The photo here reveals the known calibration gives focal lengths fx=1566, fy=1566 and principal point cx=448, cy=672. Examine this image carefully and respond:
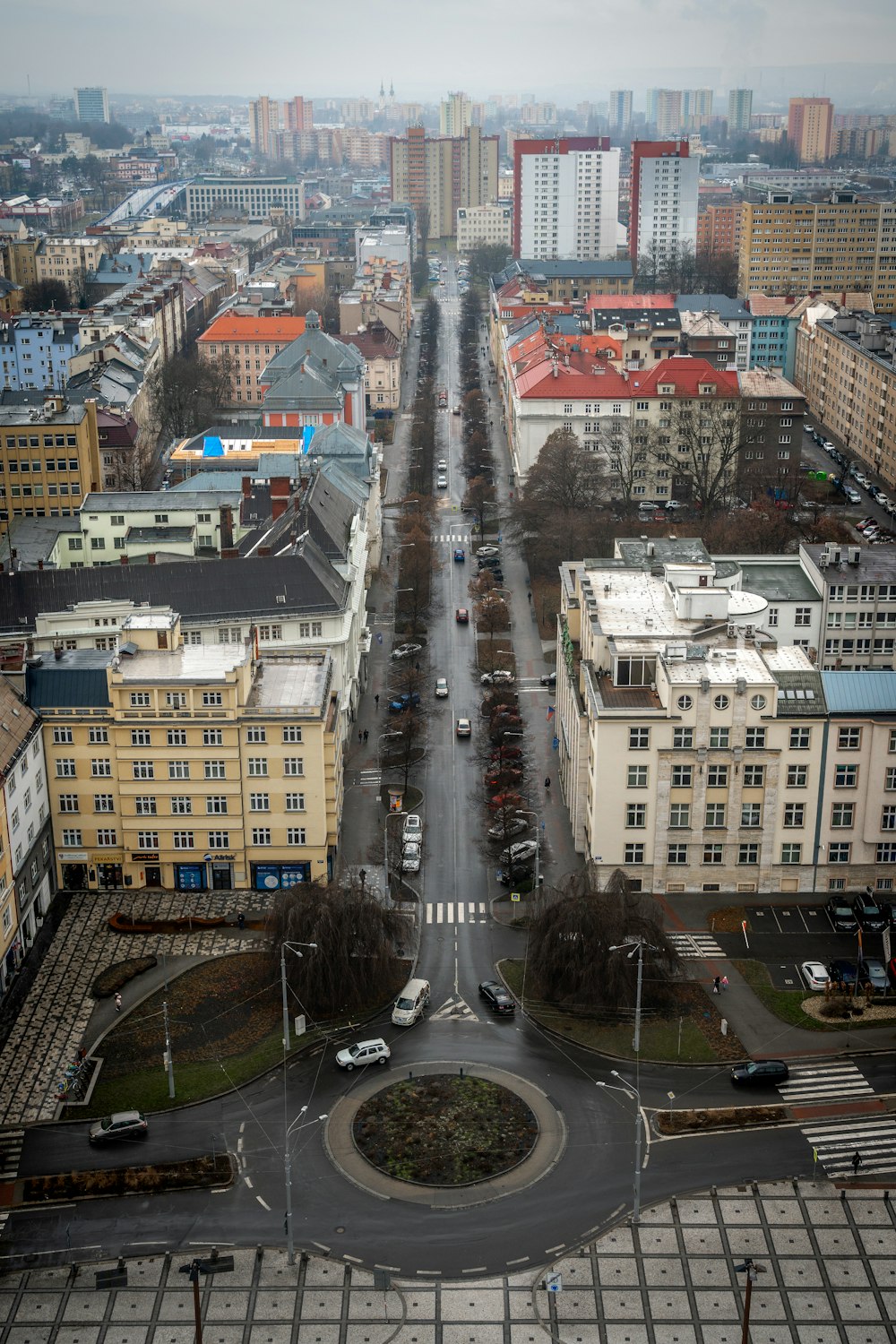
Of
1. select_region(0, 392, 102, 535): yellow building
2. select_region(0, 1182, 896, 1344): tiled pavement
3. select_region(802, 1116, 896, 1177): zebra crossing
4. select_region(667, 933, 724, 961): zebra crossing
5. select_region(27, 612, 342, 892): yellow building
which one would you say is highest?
select_region(0, 392, 102, 535): yellow building

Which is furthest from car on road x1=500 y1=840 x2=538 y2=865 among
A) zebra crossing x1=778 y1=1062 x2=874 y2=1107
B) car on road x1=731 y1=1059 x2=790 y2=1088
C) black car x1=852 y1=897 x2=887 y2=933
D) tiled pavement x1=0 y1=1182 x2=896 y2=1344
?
tiled pavement x1=0 y1=1182 x2=896 y2=1344

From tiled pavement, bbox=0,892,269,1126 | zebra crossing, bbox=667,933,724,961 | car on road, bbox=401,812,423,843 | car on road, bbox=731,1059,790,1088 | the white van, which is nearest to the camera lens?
tiled pavement, bbox=0,892,269,1126

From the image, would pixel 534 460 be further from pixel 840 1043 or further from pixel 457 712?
pixel 840 1043

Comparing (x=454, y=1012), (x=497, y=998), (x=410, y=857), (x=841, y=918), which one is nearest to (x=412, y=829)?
(x=410, y=857)

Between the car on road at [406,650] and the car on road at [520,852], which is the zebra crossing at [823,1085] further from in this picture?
the car on road at [406,650]

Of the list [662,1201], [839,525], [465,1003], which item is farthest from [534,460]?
[662,1201]

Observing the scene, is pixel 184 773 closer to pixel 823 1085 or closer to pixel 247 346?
pixel 823 1085

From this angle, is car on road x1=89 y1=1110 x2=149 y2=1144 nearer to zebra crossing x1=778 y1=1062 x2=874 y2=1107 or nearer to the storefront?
the storefront
